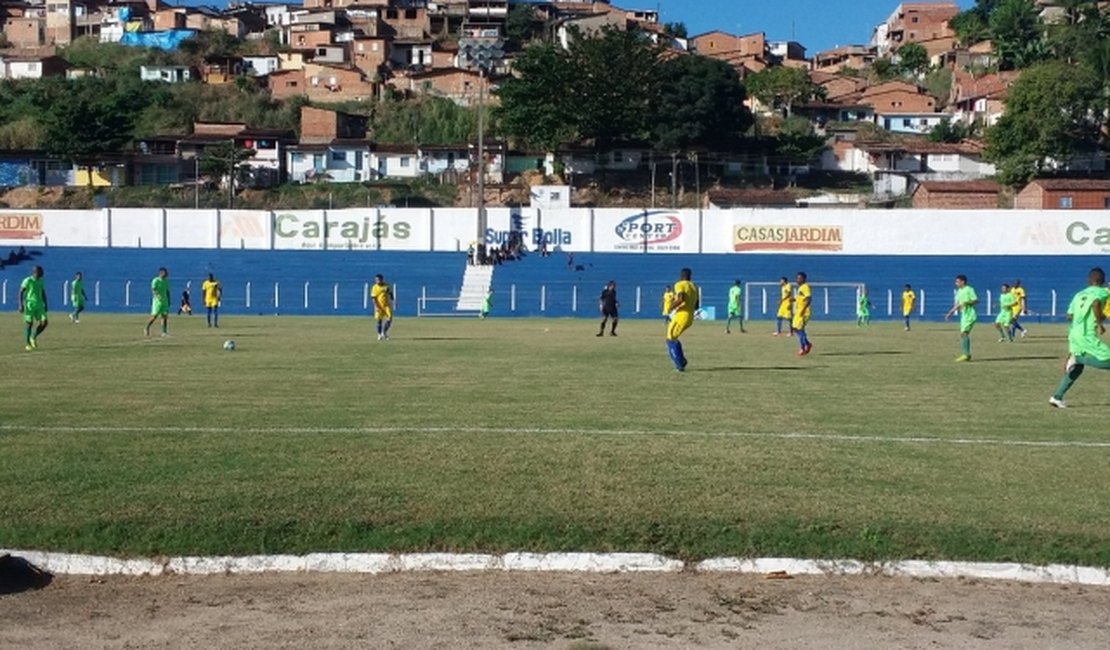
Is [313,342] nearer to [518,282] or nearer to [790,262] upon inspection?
[518,282]

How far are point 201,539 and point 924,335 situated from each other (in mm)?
32157

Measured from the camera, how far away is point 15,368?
69.3 feet

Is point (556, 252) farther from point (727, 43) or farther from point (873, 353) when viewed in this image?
point (727, 43)

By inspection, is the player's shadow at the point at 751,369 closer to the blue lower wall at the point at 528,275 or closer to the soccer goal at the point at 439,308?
the soccer goal at the point at 439,308

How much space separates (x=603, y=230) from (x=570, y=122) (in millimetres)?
24092

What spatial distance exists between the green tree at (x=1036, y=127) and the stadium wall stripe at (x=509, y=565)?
82.8 meters

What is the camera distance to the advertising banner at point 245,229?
223ft

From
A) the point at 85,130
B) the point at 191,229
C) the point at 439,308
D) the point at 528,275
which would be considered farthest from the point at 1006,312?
the point at 85,130

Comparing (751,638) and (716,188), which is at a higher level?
(716,188)

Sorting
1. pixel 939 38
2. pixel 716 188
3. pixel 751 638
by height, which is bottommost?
pixel 751 638

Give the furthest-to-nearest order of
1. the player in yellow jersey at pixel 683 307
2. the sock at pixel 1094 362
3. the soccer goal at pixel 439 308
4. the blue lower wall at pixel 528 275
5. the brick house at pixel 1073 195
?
the brick house at pixel 1073 195, the blue lower wall at pixel 528 275, the soccer goal at pixel 439 308, the player in yellow jersey at pixel 683 307, the sock at pixel 1094 362

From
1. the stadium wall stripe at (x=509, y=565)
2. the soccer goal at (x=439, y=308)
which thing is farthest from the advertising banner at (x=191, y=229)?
the stadium wall stripe at (x=509, y=565)

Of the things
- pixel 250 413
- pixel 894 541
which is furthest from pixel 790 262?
pixel 894 541

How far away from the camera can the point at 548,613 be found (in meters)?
7.91
